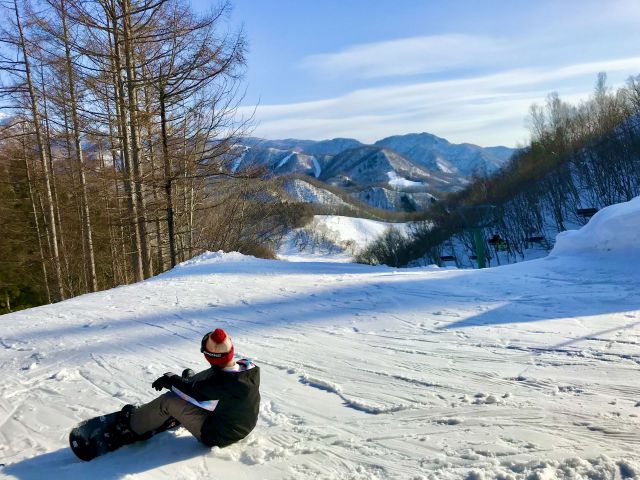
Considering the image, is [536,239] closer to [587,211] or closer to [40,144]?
[587,211]

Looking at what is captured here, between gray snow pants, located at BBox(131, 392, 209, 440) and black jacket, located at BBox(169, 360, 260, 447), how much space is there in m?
0.05

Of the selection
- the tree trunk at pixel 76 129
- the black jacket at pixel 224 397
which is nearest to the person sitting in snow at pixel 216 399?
the black jacket at pixel 224 397

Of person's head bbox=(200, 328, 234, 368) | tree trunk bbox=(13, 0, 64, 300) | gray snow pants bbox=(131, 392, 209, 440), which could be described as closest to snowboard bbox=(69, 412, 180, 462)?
gray snow pants bbox=(131, 392, 209, 440)

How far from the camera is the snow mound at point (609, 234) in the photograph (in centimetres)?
859

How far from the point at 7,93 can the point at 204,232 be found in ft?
30.1

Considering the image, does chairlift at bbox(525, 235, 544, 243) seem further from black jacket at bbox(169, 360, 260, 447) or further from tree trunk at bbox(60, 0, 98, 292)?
black jacket at bbox(169, 360, 260, 447)

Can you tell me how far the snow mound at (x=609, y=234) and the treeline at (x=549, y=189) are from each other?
2227 cm

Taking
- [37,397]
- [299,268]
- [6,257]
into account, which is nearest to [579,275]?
[299,268]

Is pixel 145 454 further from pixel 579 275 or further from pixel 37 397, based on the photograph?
pixel 579 275

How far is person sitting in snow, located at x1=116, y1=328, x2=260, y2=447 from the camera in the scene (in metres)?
3.56

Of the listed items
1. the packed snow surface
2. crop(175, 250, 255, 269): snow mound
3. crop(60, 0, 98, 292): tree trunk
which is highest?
crop(60, 0, 98, 292): tree trunk

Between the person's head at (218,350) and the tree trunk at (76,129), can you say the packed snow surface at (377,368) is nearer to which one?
the person's head at (218,350)

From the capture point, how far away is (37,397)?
16.8ft

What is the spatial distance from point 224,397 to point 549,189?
4358cm
